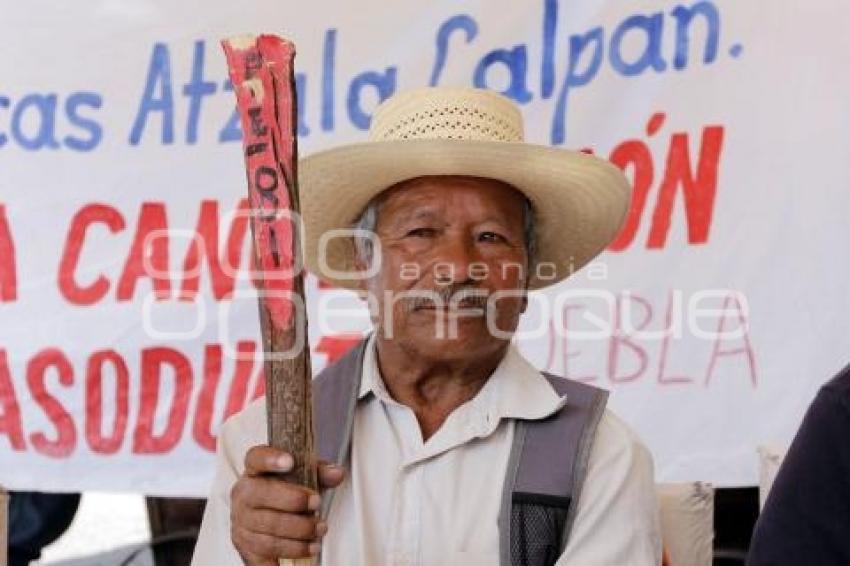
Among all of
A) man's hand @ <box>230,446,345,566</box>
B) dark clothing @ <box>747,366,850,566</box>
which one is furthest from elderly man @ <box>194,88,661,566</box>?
dark clothing @ <box>747,366,850,566</box>

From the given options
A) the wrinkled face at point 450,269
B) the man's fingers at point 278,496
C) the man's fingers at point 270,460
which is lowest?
the man's fingers at point 278,496

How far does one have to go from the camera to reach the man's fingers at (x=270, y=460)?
4.35 ft

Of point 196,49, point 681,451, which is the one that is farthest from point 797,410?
point 196,49

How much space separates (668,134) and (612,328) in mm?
460

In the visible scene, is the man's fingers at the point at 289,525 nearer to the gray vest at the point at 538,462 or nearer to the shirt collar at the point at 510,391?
the gray vest at the point at 538,462

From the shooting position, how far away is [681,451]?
2.67 meters

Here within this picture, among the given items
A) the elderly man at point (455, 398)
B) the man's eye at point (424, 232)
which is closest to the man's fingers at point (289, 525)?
the elderly man at point (455, 398)

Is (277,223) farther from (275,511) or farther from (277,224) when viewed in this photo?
(275,511)

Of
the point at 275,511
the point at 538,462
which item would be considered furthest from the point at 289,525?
the point at 538,462

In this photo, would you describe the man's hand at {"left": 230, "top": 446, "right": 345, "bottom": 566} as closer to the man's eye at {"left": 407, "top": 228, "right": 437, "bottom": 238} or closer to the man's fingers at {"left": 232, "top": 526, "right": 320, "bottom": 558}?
the man's fingers at {"left": 232, "top": 526, "right": 320, "bottom": 558}

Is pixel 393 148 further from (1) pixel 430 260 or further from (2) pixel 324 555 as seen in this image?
(2) pixel 324 555

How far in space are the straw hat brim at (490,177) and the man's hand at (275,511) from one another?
1.90ft

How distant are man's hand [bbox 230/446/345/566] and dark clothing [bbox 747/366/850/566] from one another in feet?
1.63

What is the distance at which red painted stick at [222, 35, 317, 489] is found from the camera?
4.10 feet
